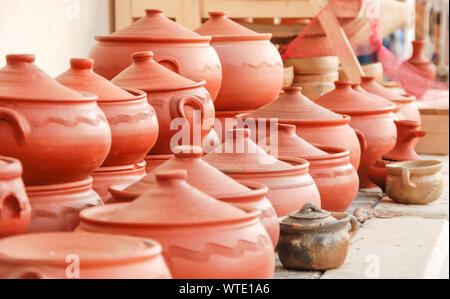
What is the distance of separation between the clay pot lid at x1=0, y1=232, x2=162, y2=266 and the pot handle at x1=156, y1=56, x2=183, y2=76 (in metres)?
1.22

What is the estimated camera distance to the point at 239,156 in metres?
2.09

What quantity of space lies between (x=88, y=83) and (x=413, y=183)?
1.47m

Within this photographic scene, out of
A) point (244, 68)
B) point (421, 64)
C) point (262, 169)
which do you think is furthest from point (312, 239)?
point (421, 64)

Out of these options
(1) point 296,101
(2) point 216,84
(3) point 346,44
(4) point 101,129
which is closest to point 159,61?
(2) point 216,84

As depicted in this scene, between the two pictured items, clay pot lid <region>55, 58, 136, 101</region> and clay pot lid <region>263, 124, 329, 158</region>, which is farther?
clay pot lid <region>263, 124, 329, 158</region>

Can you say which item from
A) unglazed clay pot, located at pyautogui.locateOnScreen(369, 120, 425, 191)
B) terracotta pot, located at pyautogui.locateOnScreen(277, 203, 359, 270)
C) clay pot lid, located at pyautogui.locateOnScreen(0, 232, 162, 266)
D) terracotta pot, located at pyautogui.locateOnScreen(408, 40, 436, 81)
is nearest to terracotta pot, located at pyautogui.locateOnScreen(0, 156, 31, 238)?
clay pot lid, located at pyautogui.locateOnScreen(0, 232, 162, 266)

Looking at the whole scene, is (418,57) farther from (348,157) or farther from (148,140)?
(148,140)

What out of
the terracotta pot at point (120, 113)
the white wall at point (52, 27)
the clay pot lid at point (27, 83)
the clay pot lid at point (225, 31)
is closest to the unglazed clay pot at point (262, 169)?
the terracotta pot at point (120, 113)

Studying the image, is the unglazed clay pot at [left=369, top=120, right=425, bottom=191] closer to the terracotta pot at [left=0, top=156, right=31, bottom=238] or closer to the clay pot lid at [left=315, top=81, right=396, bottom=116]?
the clay pot lid at [left=315, top=81, right=396, bottom=116]

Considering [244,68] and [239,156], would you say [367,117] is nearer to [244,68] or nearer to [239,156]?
[244,68]

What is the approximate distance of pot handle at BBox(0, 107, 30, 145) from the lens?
5.67 ft

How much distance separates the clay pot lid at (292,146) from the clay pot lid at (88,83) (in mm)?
493

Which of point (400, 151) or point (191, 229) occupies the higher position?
point (191, 229)

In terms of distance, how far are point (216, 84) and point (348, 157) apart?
0.48m
